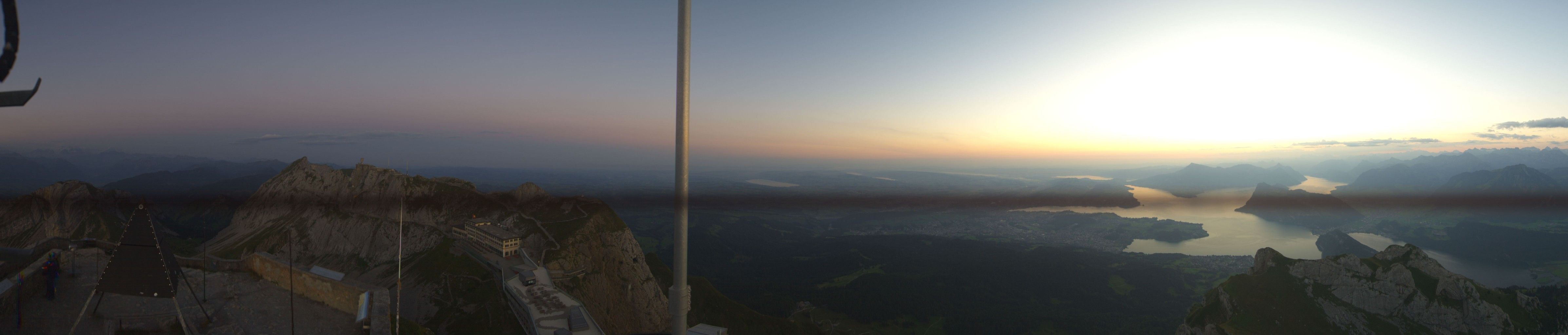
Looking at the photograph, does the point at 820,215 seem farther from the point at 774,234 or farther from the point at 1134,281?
the point at 1134,281

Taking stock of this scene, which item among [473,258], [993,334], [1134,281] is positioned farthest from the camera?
[1134,281]

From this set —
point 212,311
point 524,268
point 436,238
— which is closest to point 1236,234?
point 524,268

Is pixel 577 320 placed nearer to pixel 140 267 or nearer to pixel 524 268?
pixel 524 268

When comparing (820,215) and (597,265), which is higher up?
(597,265)

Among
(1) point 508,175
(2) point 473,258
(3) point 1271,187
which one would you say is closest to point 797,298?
(2) point 473,258

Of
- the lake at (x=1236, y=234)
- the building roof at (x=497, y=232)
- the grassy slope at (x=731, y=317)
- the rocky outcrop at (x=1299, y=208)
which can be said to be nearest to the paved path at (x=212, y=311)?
the building roof at (x=497, y=232)

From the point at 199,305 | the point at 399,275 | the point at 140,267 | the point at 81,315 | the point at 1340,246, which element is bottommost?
the point at 1340,246
